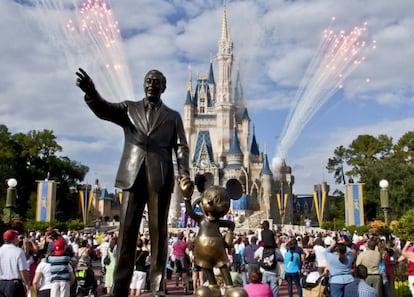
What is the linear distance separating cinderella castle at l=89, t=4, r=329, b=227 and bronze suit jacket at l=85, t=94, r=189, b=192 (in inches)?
2122

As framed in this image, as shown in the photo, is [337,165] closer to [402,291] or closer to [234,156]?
[234,156]

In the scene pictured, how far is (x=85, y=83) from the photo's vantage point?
4.35m

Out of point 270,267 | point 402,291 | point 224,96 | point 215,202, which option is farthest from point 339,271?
point 224,96

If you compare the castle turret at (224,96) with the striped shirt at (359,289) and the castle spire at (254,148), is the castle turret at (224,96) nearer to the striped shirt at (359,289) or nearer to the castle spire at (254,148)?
the castle spire at (254,148)

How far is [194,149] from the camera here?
77938mm

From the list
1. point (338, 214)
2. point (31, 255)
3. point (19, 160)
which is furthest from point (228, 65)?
point (31, 255)

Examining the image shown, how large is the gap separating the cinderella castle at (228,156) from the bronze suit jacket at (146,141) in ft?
177

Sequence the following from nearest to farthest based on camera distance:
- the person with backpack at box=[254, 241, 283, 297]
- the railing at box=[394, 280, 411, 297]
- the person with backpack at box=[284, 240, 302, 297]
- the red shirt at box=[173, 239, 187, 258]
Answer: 1. the person with backpack at box=[254, 241, 283, 297]
2. the person with backpack at box=[284, 240, 302, 297]
3. the railing at box=[394, 280, 411, 297]
4. the red shirt at box=[173, 239, 187, 258]

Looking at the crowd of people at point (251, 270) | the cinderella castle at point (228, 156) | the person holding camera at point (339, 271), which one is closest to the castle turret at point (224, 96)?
the cinderella castle at point (228, 156)

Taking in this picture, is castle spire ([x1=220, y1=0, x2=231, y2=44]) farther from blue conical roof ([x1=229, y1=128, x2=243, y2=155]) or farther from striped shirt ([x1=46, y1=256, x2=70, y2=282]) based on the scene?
striped shirt ([x1=46, y1=256, x2=70, y2=282])

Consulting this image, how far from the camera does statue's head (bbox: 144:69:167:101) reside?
4816 mm

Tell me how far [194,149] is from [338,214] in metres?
28.3

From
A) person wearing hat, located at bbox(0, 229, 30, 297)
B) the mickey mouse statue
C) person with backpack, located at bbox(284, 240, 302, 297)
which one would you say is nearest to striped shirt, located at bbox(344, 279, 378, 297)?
person with backpack, located at bbox(284, 240, 302, 297)

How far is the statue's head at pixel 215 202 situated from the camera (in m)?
4.38
